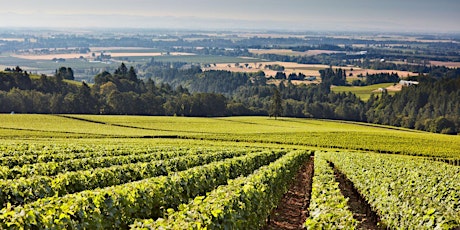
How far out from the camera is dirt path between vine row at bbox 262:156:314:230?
1781 cm

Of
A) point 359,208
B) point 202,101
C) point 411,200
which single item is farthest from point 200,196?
point 202,101

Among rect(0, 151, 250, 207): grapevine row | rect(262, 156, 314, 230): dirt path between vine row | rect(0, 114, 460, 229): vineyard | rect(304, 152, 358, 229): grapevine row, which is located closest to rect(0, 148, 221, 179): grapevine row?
rect(0, 114, 460, 229): vineyard

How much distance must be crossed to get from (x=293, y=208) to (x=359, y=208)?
9.96 feet

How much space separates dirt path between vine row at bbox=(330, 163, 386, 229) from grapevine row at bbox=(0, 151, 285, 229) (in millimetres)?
5761

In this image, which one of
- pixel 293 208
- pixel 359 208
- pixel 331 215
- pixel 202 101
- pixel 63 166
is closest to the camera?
pixel 331 215

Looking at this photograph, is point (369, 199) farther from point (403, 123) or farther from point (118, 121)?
point (403, 123)

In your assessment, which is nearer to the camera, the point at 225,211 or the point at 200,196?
the point at 225,211

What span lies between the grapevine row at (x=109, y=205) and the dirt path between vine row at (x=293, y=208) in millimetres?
3029

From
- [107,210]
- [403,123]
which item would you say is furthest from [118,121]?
[403,123]

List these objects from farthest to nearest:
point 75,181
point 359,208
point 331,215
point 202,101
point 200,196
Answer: point 202,101 < point 359,208 < point 75,181 < point 200,196 < point 331,215

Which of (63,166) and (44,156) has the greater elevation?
(63,166)

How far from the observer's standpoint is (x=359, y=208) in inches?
816

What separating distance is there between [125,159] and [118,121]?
48.4 meters

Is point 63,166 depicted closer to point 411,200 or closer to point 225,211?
point 225,211
